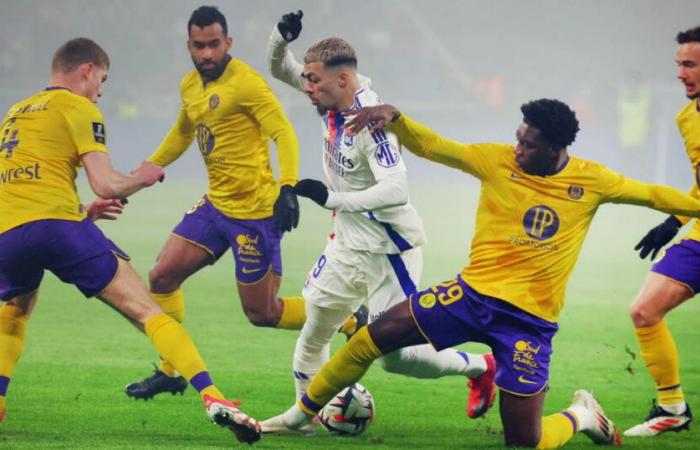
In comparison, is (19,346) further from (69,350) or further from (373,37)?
(373,37)

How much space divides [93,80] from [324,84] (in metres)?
1.22

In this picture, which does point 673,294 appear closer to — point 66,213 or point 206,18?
point 206,18

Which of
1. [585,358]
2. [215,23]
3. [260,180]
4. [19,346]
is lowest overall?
[585,358]

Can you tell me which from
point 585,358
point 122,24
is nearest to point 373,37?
point 122,24

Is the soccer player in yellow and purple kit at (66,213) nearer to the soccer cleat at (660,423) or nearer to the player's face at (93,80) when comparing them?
the player's face at (93,80)

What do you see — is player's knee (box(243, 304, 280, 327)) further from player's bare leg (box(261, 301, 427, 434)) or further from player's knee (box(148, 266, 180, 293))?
player's bare leg (box(261, 301, 427, 434))

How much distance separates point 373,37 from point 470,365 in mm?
Result: 36855

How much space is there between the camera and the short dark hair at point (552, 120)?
238 inches

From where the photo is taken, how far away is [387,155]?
641 centimetres

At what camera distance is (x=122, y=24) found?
3984 cm

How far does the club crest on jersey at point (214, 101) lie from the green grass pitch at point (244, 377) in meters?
1.83

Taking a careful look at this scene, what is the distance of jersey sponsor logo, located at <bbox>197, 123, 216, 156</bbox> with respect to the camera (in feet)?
26.4

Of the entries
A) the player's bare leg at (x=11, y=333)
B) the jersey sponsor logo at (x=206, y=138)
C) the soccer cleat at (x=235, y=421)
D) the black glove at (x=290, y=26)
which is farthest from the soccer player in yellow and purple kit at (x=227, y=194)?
the soccer cleat at (x=235, y=421)

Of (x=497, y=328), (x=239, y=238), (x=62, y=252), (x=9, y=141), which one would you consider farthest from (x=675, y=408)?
(x=9, y=141)
